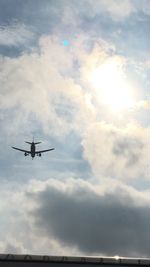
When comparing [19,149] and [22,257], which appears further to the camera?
[19,149]

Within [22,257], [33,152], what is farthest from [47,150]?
[22,257]

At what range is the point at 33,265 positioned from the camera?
70062mm

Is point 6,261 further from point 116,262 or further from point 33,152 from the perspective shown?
point 33,152

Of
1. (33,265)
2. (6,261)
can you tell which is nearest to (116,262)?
(33,265)

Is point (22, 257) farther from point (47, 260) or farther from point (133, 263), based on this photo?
point (133, 263)

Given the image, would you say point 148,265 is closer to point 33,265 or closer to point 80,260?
point 80,260

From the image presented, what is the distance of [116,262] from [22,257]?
16714mm

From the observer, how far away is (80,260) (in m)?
72.2

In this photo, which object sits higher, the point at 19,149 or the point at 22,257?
the point at 19,149

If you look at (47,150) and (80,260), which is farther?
(47,150)

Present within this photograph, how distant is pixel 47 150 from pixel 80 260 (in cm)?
11995

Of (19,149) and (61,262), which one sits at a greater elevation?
(19,149)

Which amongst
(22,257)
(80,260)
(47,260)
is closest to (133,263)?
(80,260)

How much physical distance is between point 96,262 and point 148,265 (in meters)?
9.18
